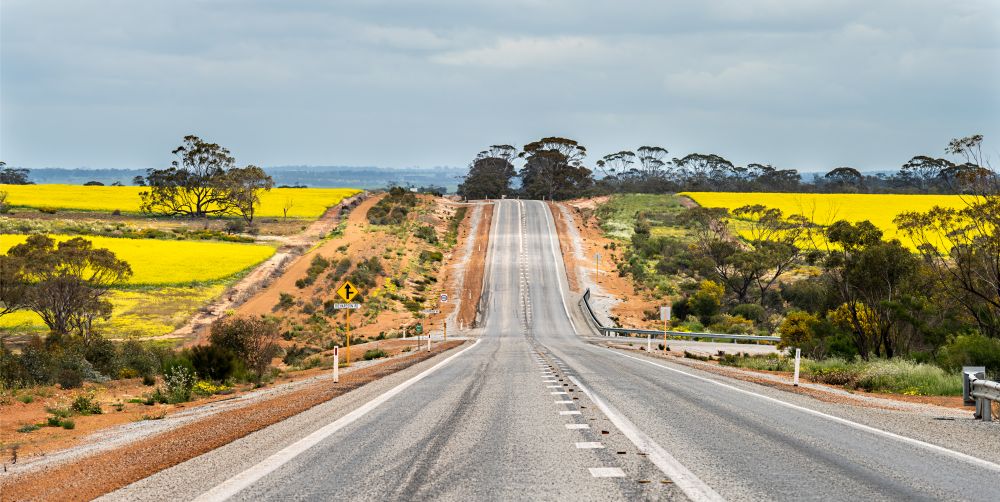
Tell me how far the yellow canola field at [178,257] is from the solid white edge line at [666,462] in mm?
48664

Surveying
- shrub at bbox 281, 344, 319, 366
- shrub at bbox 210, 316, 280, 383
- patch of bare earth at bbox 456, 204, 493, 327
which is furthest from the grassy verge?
patch of bare earth at bbox 456, 204, 493, 327

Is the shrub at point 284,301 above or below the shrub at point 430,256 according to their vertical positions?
below

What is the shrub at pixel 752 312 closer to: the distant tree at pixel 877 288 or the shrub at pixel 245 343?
the distant tree at pixel 877 288

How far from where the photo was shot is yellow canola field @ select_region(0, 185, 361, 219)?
9781cm

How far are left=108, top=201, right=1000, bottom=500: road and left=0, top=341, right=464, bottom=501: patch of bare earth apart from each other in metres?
0.43

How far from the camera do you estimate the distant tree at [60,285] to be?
36.8m

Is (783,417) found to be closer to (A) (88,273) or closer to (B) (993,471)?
(B) (993,471)

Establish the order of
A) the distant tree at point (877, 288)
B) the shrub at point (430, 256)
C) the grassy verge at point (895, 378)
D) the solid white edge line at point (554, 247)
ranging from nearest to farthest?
the grassy verge at point (895, 378)
the distant tree at point (877, 288)
the solid white edge line at point (554, 247)
the shrub at point (430, 256)

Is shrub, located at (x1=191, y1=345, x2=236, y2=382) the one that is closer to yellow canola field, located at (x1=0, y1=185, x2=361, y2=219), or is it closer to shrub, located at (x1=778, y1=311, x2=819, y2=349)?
shrub, located at (x1=778, y1=311, x2=819, y2=349)

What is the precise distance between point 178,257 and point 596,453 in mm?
60162

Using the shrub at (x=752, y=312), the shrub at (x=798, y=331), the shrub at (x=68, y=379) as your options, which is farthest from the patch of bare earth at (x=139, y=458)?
the shrub at (x=752, y=312)

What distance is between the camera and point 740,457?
8312 mm

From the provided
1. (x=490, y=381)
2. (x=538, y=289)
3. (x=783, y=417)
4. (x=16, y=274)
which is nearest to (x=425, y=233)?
(x=538, y=289)

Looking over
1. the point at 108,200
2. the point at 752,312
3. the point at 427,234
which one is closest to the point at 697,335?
the point at 752,312
